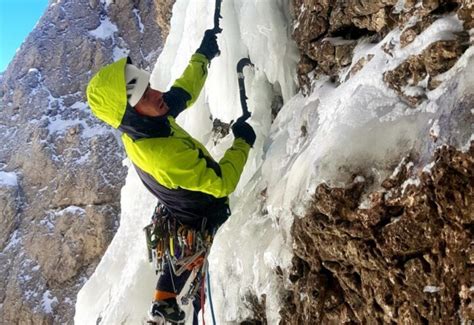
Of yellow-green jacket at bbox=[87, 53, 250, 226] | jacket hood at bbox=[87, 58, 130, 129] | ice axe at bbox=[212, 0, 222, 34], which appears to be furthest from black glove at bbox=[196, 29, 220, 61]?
jacket hood at bbox=[87, 58, 130, 129]

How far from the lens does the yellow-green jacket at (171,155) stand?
2719 mm

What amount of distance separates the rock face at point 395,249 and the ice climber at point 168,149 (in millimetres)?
637

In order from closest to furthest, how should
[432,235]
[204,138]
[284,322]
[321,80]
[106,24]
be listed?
1. [432,235]
2. [284,322]
3. [321,80]
4. [204,138]
5. [106,24]

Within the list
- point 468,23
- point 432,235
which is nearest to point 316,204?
point 432,235

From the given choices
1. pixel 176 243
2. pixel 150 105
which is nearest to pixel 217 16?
pixel 150 105

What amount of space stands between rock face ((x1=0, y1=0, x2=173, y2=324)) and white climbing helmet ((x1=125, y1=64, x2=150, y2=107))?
951cm

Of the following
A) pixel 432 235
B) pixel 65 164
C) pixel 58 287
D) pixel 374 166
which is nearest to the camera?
pixel 432 235

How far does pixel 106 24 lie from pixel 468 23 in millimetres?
18107

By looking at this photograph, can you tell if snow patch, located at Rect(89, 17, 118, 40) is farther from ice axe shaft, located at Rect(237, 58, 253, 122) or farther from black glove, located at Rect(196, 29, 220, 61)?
black glove, located at Rect(196, 29, 220, 61)

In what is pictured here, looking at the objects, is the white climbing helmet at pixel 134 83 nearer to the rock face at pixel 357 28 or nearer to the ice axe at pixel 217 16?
the ice axe at pixel 217 16

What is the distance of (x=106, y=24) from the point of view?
1855cm

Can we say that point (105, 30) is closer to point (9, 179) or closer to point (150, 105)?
point (9, 179)

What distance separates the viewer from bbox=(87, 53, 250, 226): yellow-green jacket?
8.92ft

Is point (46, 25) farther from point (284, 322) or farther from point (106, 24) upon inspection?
point (284, 322)
